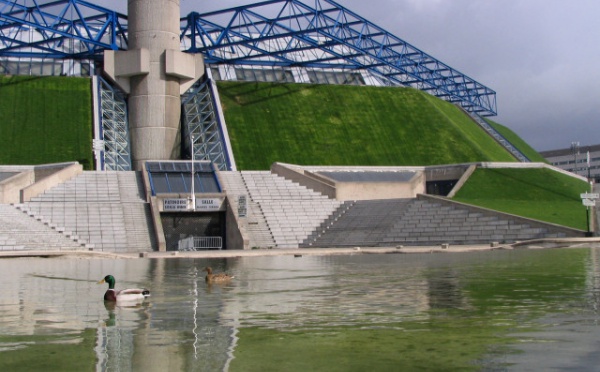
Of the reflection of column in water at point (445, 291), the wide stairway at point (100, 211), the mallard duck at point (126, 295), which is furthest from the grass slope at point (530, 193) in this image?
the mallard duck at point (126, 295)

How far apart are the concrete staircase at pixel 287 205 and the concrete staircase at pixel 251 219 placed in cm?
34

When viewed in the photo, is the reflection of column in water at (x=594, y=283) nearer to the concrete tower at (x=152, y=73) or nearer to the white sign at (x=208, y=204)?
the white sign at (x=208, y=204)

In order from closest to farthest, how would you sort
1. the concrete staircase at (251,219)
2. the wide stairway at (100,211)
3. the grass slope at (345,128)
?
1. the wide stairway at (100,211)
2. the concrete staircase at (251,219)
3. the grass slope at (345,128)

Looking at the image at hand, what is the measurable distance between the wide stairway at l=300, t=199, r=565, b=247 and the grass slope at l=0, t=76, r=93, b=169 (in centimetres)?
2528

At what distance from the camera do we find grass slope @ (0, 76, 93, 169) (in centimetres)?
6876

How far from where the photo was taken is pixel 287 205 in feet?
192

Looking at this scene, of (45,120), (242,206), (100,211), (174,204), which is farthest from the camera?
(45,120)

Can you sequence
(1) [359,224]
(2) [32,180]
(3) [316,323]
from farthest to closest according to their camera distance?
(2) [32,180], (1) [359,224], (3) [316,323]

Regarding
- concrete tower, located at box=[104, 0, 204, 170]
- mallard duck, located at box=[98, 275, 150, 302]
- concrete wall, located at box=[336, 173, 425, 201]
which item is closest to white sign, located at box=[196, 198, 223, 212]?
concrete wall, located at box=[336, 173, 425, 201]

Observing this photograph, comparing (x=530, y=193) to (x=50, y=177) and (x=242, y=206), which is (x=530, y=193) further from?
(x=50, y=177)

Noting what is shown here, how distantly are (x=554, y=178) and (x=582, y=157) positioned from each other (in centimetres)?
13522

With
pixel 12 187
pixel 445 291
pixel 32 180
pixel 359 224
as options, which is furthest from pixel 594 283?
pixel 32 180

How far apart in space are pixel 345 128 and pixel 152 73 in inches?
796

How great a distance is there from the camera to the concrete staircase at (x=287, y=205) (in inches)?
2137
